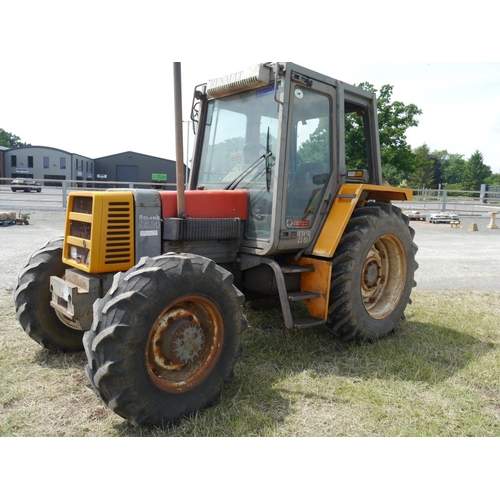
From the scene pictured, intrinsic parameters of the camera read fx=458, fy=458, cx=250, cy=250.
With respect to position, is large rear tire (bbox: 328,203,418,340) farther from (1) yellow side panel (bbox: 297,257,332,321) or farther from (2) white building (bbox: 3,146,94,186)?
(2) white building (bbox: 3,146,94,186)

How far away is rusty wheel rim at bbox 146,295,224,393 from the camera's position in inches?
124

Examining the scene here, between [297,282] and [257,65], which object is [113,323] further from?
[257,65]

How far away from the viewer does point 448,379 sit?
3918 mm

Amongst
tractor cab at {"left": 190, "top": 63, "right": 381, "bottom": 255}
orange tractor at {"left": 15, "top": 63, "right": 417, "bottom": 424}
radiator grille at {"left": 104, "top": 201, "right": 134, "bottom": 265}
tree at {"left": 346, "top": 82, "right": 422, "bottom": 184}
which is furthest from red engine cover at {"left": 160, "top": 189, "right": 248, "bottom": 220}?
tree at {"left": 346, "top": 82, "right": 422, "bottom": 184}

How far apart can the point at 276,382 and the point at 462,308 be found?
3.60m

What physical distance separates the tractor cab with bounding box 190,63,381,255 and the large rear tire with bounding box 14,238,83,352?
1696mm

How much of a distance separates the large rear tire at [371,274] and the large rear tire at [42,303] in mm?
2507

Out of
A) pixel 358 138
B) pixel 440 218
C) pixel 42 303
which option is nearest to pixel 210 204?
pixel 42 303

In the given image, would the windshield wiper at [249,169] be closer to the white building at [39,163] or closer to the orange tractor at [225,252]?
the orange tractor at [225,252]

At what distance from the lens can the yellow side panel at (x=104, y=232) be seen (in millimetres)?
3562

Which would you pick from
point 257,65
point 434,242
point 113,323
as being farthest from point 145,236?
point 434,242

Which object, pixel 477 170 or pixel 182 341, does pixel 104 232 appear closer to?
pixel 182 341

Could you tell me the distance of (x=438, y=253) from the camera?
1159 centimetres

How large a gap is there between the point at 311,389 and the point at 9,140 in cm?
10952
